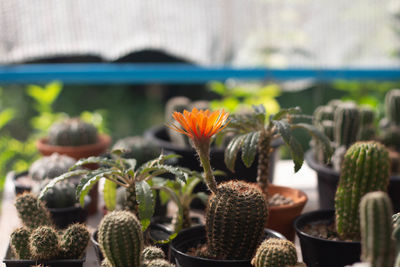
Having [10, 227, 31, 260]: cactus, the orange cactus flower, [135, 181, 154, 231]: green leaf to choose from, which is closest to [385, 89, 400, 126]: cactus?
the orange cactus flower

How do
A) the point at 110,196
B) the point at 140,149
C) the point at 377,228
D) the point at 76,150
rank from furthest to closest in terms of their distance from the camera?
the point at 76,150
the point at 140,149
the point at 110,196
the point at 377,228

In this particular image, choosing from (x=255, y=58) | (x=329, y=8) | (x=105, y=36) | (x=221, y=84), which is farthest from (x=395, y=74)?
(x=105, y=36)

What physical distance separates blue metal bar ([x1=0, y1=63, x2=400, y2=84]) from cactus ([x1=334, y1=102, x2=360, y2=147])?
4.11 feet

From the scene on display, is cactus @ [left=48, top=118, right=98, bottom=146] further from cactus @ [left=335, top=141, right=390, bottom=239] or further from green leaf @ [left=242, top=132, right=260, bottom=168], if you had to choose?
cactus @ [left=335, top=141, right=390, bottom=239]

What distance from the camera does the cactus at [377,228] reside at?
91 cm

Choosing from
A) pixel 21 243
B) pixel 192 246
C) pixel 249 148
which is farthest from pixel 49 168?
pixel 249 148

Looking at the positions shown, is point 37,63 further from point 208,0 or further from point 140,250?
point 140,250

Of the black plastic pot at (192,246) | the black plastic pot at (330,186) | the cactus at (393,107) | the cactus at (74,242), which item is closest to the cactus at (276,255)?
the black plastic pot at (192,246)

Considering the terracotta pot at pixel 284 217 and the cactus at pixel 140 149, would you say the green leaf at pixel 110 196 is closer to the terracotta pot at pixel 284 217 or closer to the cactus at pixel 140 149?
the cactus at pixel 140 149

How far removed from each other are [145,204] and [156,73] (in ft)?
6.59

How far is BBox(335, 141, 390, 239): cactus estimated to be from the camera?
1.49 m

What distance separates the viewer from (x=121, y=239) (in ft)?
4.00

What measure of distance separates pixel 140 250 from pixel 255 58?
92.2 inches

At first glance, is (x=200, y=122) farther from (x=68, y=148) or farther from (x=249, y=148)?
(x=68, y=148)
